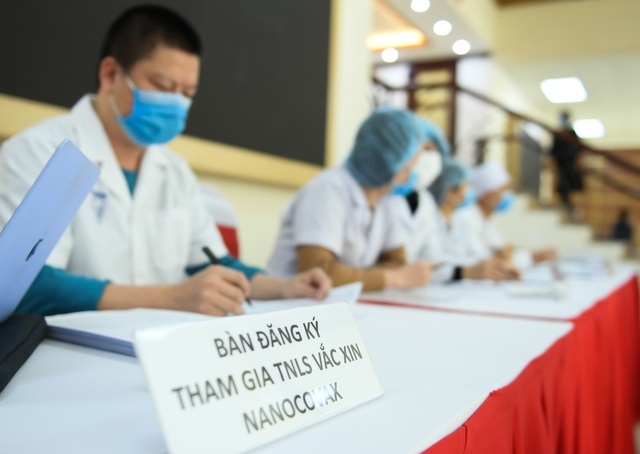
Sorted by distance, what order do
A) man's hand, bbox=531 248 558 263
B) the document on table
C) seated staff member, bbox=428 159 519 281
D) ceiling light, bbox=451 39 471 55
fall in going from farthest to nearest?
1. ceiling light, bbox=451 39 471 55
2. man's hand, bbox=531 248 558 263
3. seated staff member, bbox=428 159 519 281
4. the document on table

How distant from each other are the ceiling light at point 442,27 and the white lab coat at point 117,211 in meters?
4.43

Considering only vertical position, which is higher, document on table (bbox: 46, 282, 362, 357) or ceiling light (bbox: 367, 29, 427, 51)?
ceiling light (bbox: 367, 29, 427, 51)

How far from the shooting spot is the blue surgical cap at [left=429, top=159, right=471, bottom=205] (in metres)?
3.20

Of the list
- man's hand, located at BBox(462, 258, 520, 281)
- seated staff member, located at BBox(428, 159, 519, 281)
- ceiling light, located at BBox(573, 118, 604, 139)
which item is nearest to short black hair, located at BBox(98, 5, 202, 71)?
man's hand, located at BBox(462, 258, 520, 281)

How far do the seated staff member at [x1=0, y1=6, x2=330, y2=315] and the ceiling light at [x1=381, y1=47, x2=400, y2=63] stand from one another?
485 centimetres

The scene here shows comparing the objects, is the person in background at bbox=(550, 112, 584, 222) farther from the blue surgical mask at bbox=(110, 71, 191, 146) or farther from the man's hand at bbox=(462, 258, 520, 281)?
the blue surgical mask at bbox=(110, 71, 191, 146)

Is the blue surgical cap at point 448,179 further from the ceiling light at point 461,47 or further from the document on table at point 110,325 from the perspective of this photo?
the ceiling light at point 461,47

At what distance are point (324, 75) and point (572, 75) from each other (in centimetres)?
556

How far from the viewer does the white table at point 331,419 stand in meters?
0.43

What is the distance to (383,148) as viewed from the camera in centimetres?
179

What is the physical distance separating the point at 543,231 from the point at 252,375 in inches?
255

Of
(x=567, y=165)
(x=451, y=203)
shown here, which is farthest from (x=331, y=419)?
(x=567, y=165)

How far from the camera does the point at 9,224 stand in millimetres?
557

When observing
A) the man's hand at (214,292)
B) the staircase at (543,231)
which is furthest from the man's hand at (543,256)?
the staircase at (543,231)
